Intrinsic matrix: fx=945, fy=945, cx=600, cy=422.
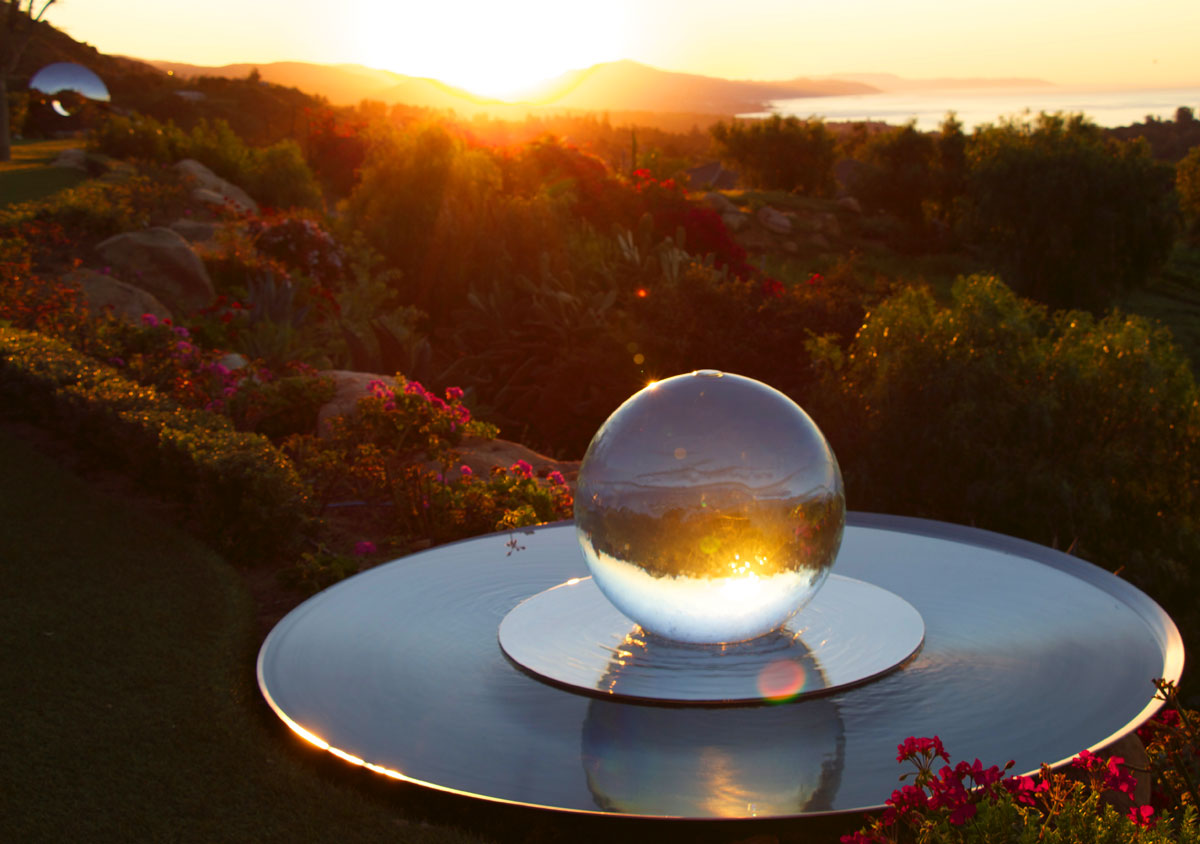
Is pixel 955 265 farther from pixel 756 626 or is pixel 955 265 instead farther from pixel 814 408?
pixel 756 626

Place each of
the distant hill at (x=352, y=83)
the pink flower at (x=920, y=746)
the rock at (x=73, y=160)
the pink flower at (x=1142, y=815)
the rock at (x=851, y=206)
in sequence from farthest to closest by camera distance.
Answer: the distant hill at (x=352, y=83) → the rock at (x=851, y=206) → the rock at (x=73, y=160) → the pink flower at (x=920, y=746) → the pink flower at (x=1142, y=815)

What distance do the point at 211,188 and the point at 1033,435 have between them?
22.6 m

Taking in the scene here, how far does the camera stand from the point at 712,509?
3.70 m

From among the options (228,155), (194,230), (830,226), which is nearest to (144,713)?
(194,230)

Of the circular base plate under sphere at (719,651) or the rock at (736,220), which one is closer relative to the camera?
the circular base plate under sphere at (719,651)

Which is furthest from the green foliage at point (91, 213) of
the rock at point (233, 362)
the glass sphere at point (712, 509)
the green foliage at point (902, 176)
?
the green foliage at point (902, 176)

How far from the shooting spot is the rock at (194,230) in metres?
19.3

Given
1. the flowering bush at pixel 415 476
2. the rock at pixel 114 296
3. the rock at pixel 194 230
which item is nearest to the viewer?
the flowering bush at pixel 415 476

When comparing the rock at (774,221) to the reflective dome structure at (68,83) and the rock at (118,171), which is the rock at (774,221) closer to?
the rock at (118,171)

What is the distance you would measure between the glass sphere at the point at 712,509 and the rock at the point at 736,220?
30.2 meters

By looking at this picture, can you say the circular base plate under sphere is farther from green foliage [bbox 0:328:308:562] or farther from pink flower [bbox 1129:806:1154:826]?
green foliage [bbox 0:328:308:562]

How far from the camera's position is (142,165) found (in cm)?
2492

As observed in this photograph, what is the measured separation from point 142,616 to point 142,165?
23054 mm

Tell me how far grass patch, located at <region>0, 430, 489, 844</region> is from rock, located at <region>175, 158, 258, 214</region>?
18442mm
